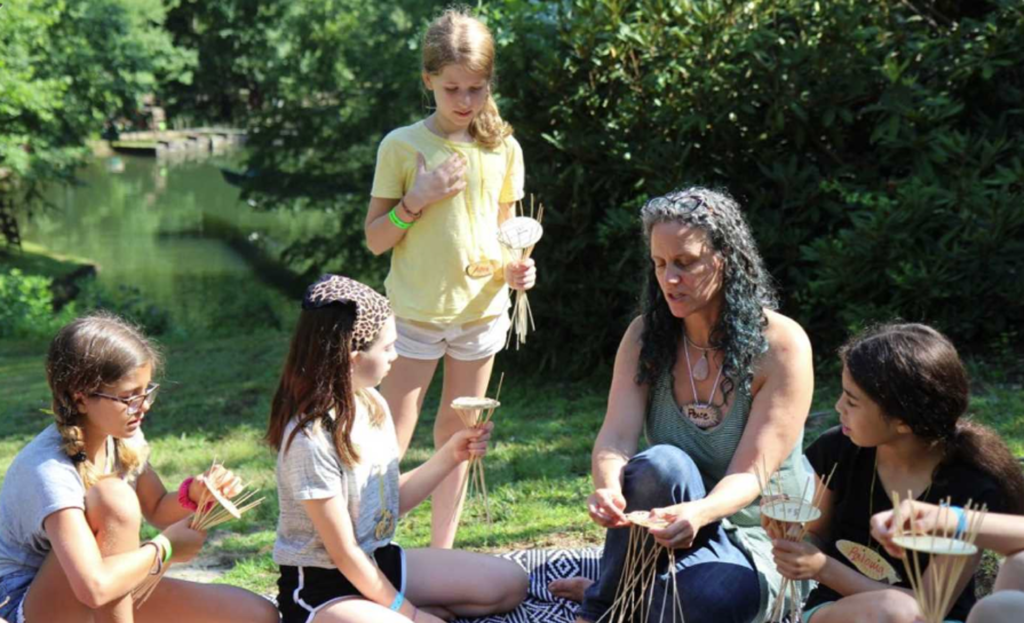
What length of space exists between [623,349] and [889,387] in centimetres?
82

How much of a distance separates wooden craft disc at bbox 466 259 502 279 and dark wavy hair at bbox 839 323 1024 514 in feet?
4.39

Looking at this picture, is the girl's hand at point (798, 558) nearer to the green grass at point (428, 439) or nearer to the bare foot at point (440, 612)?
the bare foot at point (440, 612)

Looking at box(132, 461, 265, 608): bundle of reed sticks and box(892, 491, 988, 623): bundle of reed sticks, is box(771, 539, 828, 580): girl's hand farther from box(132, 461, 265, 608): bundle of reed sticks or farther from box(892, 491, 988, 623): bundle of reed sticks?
box(132, 461, 265, 608): bundle of reed sticks

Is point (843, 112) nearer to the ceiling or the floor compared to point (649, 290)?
nearer to the ceiling

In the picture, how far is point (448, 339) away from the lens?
363 centimetres

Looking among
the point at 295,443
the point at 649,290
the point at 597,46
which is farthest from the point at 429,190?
the point at 597,46

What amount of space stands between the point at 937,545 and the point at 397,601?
1348 mm

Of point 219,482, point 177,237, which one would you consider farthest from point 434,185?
point 177,237

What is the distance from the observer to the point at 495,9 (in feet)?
20.4

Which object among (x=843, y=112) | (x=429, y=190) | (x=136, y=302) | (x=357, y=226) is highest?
(x=843, y=112)

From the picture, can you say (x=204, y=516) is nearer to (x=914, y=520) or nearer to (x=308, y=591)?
(x=308, y=591)

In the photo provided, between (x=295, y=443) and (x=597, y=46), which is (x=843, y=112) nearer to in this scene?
(x=597, y=46)

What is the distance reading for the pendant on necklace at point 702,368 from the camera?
307 centimetres

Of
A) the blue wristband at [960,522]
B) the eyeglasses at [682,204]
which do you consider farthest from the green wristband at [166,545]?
the blue wristband at [960,522]
